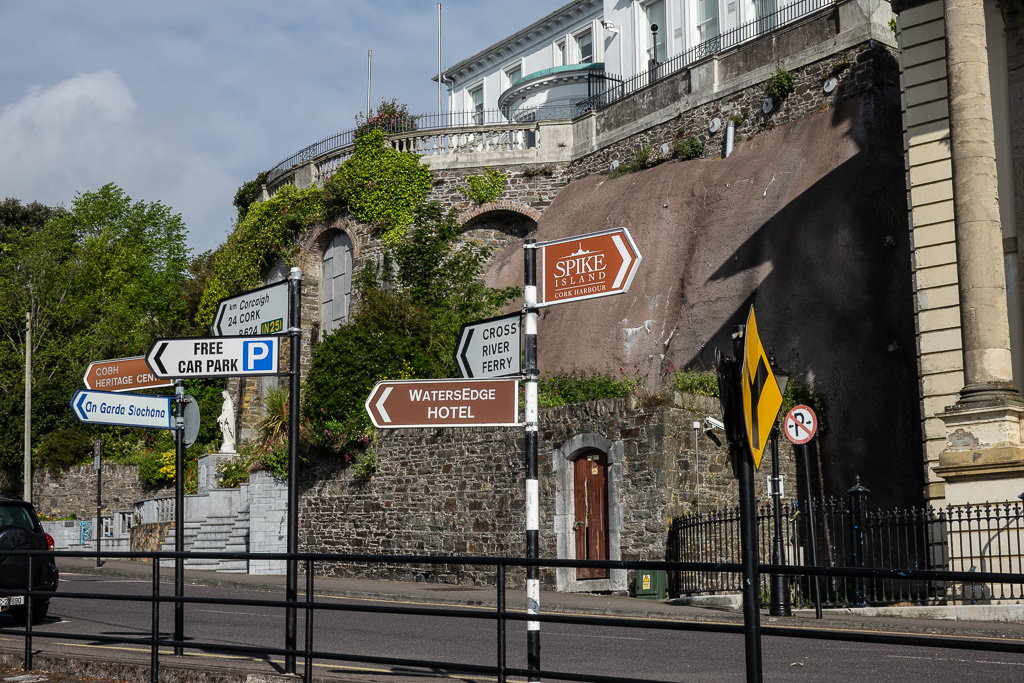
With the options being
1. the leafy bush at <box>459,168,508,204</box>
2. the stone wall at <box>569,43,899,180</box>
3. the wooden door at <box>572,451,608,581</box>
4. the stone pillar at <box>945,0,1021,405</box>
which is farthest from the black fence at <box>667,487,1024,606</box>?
the leafy bush at <box>459,168,508,204</box>

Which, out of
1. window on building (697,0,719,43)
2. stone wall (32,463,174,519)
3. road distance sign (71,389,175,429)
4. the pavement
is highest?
window on building (697,0,719,43)

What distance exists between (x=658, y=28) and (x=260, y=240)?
620 inches

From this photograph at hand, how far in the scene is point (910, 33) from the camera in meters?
17.2

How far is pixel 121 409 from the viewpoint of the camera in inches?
375

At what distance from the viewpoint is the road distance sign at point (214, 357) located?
8.30m

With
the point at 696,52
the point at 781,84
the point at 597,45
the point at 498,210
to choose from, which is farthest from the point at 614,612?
the point at 597,45

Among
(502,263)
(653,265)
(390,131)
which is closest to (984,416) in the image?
(653,265)

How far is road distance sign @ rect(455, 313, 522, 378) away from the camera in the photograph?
7.41m

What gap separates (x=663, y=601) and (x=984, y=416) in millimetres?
5538

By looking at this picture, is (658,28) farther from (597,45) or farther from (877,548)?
(877,548)

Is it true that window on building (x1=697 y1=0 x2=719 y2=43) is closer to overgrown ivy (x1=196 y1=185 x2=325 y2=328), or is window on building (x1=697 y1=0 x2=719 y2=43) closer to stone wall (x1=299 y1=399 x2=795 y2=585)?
overgrown ivy (x1=196 y1=185 x2=325 y2=328)

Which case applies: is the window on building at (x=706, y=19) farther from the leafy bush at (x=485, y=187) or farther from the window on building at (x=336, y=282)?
the window on building at (x=336, y=282)

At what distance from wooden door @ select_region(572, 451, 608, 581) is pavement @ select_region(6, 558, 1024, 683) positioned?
906 millimetres

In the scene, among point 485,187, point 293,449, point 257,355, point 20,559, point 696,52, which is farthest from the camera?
point 696,52
